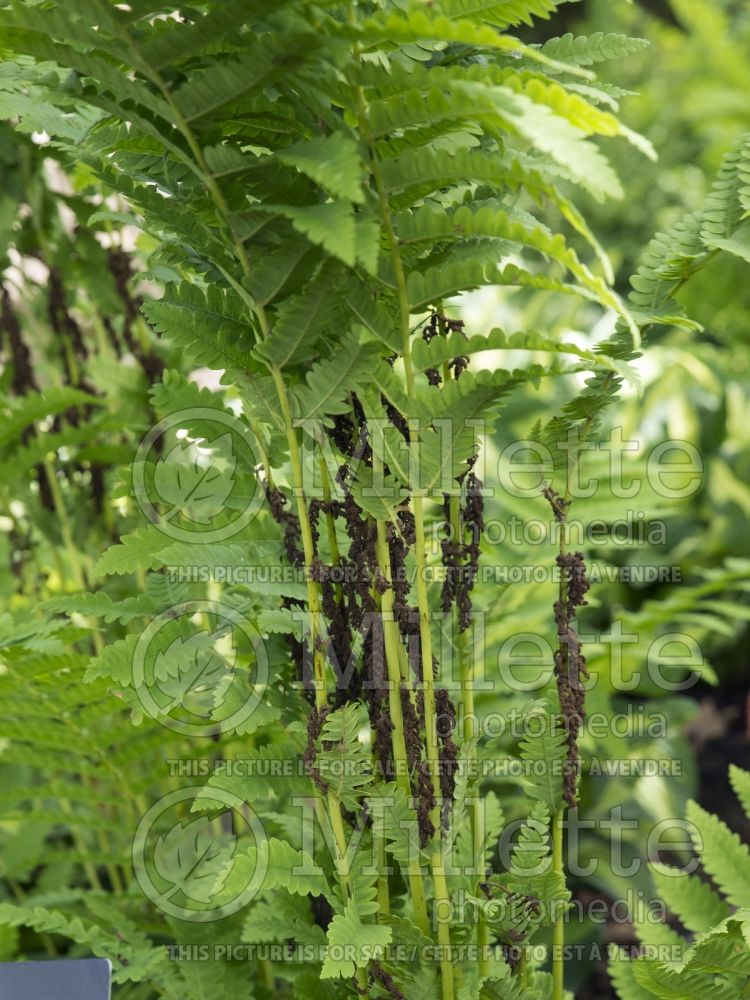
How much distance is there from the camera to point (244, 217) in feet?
1.99

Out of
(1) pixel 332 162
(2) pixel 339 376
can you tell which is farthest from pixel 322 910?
(1) pixel 332 162

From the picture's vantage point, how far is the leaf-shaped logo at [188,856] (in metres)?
0.99

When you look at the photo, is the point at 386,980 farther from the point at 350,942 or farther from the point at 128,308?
the point at 128,308

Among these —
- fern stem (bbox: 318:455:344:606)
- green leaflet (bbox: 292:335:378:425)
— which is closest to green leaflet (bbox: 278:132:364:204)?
green leaflet (bbox: 292:335:378:425)

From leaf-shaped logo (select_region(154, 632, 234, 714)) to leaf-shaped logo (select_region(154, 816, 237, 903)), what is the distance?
26cm

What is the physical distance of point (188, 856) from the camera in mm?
1077

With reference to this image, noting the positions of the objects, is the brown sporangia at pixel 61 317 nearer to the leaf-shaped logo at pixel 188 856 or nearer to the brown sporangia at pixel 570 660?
the leaf-shaped logo at pixel 188 856

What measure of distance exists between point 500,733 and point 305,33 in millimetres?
546

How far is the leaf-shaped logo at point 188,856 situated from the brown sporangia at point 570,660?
1.26ft

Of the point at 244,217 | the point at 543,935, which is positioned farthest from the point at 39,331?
the point at 543,935

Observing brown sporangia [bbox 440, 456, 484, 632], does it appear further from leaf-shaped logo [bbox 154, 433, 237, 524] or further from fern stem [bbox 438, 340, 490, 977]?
leaf-shaped logo [bbox 154, 433, 237, 524]

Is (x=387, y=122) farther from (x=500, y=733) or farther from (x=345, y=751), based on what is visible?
(x=500, y=733)

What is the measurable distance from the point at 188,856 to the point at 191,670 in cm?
39

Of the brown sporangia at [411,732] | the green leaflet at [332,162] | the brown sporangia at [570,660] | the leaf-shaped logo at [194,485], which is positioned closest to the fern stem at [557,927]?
the brown sporangia at [570,660]
